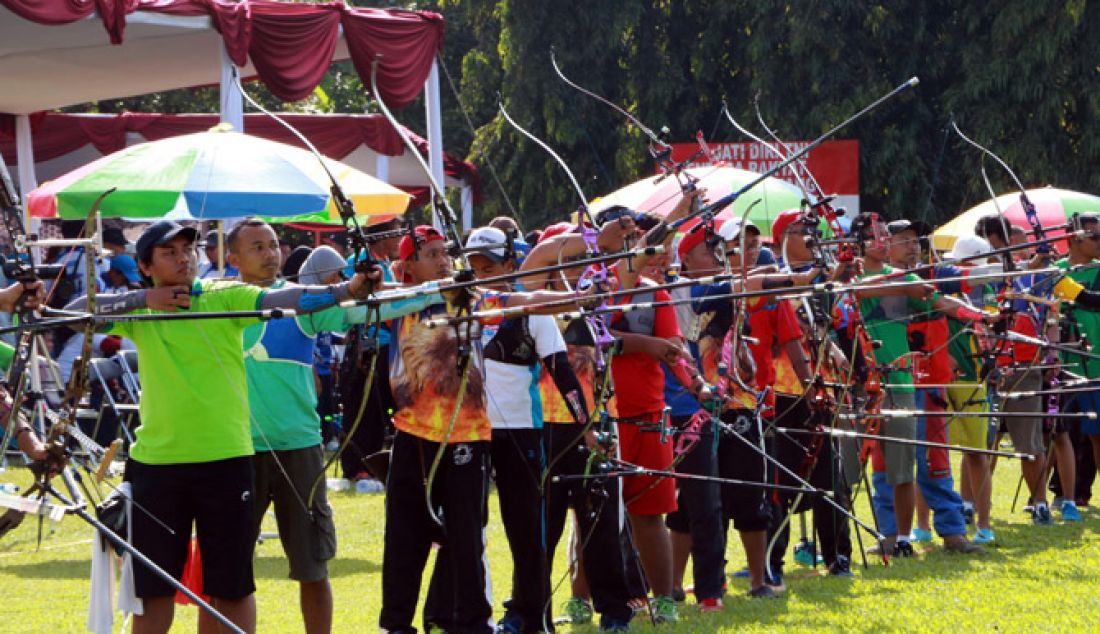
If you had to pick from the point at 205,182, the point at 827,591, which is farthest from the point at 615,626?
the point at 205,182

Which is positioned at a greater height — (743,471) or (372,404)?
(372,404)

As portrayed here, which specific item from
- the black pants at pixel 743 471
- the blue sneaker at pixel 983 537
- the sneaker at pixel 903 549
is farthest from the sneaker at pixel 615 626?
the blue sneaker at pixel 983 537

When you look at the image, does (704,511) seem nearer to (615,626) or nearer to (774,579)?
(615,626)

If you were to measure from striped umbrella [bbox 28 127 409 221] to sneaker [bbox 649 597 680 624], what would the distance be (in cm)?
399

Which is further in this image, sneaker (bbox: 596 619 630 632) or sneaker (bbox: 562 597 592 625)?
sneaker (bbox: 562 597 592 625)

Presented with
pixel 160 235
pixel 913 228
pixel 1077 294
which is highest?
pixel 160 235

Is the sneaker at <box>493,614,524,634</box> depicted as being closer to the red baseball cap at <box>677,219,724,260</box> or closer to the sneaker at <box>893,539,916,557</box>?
the red baseball cap at <box>677,219,724,260</box>

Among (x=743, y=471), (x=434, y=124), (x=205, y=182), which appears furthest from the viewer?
(x=434, y=124)

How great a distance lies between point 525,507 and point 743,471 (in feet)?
4.60

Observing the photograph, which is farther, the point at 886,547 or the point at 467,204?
the point at 467,204

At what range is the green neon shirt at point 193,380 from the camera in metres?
5.39

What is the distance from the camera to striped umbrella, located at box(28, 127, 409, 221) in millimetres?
9984

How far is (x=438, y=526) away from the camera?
648cm

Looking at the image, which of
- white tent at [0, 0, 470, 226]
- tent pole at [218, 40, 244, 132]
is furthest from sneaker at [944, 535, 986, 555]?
tent pole at [218, 40, 244, 132]
